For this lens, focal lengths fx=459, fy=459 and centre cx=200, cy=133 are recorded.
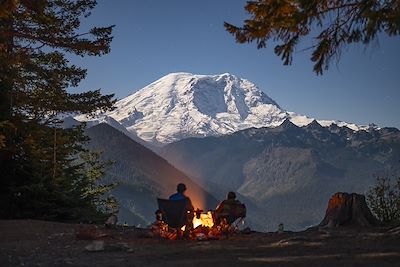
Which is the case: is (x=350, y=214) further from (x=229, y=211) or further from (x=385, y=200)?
(x=229, y=211)

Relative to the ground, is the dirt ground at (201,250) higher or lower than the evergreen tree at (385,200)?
lower

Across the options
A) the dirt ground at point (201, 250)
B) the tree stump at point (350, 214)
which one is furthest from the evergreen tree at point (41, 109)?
the tree stump at point (350, 214)

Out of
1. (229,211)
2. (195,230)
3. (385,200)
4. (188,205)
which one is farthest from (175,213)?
(385,200)

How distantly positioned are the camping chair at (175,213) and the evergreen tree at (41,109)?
467 centimetres

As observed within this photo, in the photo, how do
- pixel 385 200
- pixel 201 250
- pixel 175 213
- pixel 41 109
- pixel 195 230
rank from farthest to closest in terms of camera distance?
pixel 41 109
pixel 385 200
pixel 195 230
pixel 175 213
pixel 201 250

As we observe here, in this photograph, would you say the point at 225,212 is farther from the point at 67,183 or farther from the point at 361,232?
the point at 67,183

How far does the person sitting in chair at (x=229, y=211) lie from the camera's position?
10.9m

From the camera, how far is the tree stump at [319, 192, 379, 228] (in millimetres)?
11375

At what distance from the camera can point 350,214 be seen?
11.5 meters

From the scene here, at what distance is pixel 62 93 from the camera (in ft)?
54.9

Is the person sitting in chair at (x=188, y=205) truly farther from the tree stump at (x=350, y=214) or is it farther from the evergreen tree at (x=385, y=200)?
the evergreen tree at (x=385, y=200)

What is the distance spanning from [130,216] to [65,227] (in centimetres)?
14520

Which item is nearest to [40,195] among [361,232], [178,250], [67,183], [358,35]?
[67,183]

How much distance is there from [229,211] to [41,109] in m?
8.61
